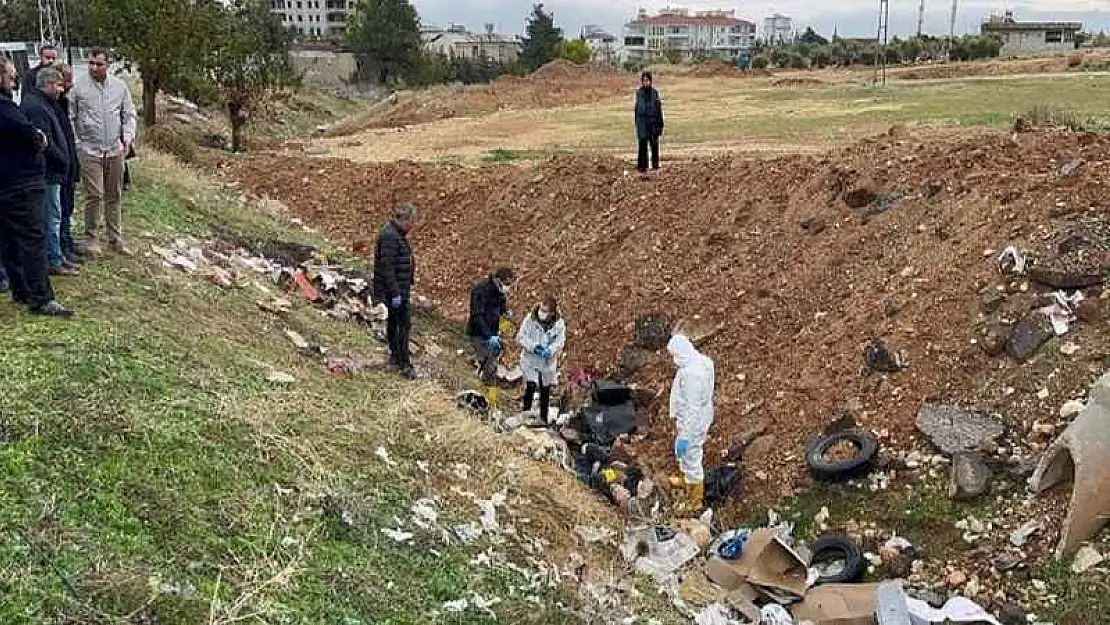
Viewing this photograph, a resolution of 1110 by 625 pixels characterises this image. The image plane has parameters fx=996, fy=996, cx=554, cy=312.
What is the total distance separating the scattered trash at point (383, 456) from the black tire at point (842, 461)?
3430 millimetres

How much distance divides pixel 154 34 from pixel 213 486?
64.5 feet

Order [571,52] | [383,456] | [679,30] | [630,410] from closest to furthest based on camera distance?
[383,456] → [630,410] → [571,52] → [679,30]

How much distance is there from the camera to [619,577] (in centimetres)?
619

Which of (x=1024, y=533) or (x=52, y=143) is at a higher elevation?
(x=52, y=143)

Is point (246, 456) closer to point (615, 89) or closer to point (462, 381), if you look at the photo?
point (462, 381)

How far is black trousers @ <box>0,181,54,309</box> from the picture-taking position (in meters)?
6.59

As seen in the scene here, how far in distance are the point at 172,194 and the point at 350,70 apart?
47088mm

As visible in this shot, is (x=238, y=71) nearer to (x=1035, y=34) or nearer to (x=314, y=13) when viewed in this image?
(x=1035, y=34)

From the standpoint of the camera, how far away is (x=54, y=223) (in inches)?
311

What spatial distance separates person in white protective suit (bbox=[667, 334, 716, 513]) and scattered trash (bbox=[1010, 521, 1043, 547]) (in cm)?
231

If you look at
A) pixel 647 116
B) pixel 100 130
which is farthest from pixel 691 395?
pixel 647 116

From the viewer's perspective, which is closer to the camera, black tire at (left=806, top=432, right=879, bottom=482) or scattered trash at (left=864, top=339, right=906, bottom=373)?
black tire at (left=806, top=432, right=879, bottom=482)

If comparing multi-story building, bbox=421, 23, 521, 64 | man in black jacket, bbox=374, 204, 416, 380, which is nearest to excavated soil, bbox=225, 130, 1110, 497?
man in black jacket, bbox=374, 204, 416, 380

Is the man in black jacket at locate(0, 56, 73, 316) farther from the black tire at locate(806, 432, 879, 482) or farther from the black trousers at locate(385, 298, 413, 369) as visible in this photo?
the black tire at locate(806, 432, 879, 482)
